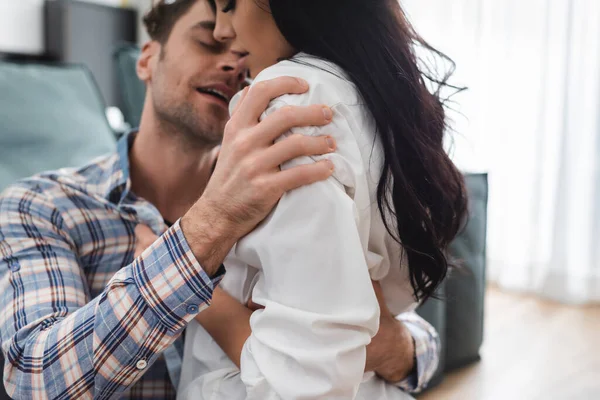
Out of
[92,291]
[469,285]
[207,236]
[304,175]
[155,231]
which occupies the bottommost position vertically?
[469,285]

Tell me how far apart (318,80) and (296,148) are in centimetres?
9

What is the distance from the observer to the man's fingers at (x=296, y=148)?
2.21 feet

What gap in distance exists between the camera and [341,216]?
64 centimetres

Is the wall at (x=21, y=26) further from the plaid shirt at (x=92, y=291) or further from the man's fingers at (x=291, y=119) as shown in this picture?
the man's fingers at (x=291, y=119)

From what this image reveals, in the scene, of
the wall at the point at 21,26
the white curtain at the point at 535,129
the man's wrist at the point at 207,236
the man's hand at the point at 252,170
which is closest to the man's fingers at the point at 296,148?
the man's hand at the point at 252,170

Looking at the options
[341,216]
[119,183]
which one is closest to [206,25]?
[119,183]

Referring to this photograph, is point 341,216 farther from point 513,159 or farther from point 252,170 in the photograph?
point 513,159

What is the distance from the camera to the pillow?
5.48ft

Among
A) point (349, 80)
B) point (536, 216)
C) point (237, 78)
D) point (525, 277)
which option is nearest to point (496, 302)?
point (525, 277)

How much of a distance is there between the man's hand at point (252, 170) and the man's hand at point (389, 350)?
268 mm

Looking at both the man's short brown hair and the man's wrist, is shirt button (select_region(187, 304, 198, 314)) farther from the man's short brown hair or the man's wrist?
the man's short brown hair

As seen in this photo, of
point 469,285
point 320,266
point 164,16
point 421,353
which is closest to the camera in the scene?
point 320,266

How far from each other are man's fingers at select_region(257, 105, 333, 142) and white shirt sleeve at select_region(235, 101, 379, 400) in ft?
0.24

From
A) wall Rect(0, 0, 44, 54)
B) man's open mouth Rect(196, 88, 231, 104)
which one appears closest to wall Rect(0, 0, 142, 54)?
wall Rect(0, 0, 44, 54)
